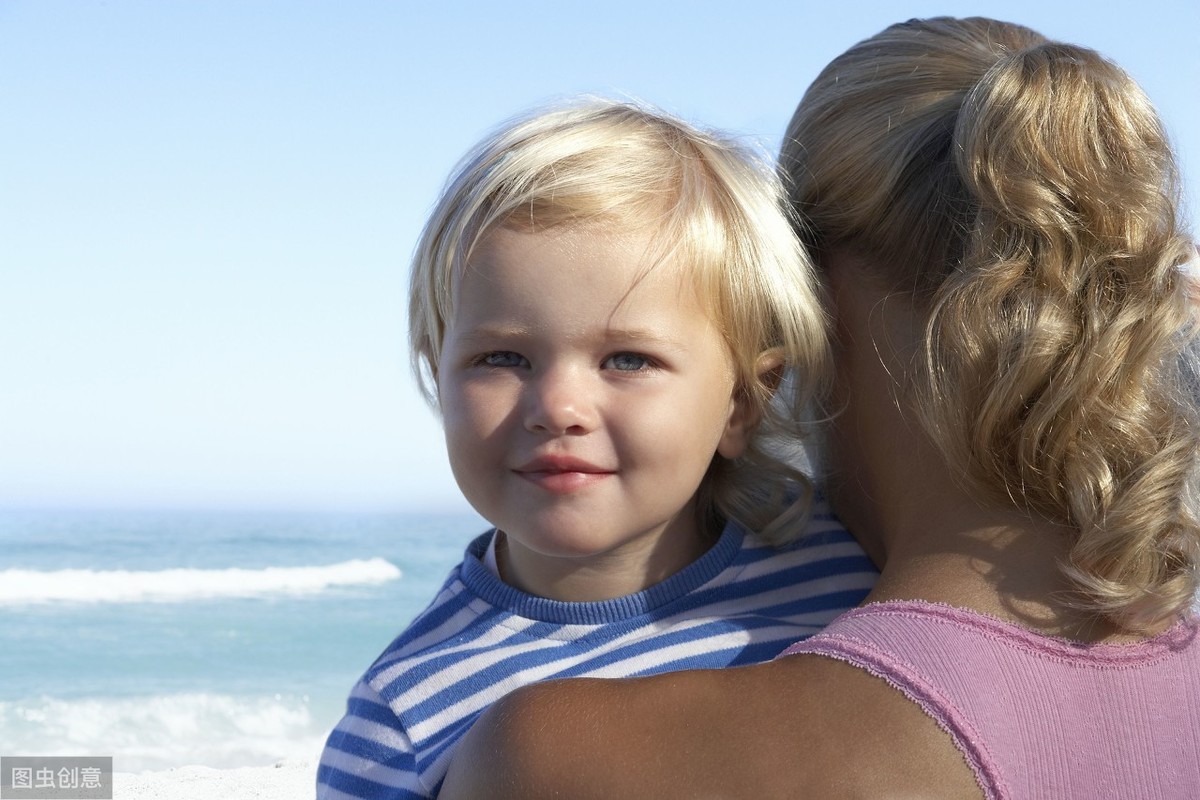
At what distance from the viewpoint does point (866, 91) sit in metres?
1.94

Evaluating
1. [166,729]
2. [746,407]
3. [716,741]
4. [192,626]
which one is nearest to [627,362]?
[746,407]

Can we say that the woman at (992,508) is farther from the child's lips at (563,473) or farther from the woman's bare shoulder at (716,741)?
the child's lips at (563,473)

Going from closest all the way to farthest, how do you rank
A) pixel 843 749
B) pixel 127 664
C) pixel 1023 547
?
pixel 843 749
pixel 1023 547
pixel 127 664

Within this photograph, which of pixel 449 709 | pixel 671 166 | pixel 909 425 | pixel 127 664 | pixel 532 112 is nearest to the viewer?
pixel 909 425

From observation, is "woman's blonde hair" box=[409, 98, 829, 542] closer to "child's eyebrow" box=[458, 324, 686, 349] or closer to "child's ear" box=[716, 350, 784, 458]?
"child's ear" box=[716, 350, 784, 458]

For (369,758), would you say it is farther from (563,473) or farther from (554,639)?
(563,473)

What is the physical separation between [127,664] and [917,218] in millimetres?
11903

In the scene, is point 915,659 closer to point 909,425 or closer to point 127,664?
point 909,425

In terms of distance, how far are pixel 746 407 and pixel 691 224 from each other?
1.18 feet

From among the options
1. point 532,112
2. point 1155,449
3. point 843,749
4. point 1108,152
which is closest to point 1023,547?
point 1155,449

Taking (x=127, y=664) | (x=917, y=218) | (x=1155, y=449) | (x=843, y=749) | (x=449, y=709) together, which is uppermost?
(x=917, y=218)

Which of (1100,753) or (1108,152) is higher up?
(1108,152)

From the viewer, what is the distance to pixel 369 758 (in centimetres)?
191

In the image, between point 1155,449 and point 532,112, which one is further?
point 532,112
